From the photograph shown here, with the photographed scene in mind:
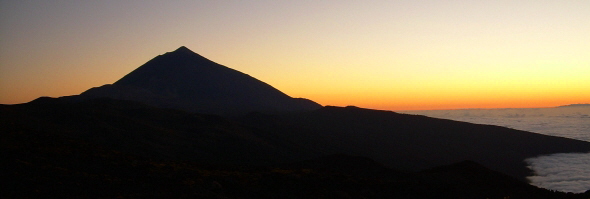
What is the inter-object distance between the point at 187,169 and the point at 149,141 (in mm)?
24647

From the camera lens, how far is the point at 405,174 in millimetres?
34344

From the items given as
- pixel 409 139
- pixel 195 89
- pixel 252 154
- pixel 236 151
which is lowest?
pixel 252 154

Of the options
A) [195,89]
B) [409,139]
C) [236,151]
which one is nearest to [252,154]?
[236,151]

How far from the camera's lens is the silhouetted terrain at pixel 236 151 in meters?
20.5

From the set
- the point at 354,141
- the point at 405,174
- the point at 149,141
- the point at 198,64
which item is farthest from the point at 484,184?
the point at 198,64

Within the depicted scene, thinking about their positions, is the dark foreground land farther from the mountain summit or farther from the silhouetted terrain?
the mountain summit

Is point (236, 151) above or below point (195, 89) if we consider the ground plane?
below

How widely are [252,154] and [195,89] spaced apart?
87.3m

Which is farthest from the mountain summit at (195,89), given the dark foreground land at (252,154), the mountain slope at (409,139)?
the dark foreground land at (252,154)

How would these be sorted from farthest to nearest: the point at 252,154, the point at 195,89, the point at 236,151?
1. the point at 195,89
2. the point at 252,154
3. the point at 236,151

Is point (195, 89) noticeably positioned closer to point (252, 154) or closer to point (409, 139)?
point (409, 139)

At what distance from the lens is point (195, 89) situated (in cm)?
13725

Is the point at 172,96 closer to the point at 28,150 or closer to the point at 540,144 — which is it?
the point at 540,144

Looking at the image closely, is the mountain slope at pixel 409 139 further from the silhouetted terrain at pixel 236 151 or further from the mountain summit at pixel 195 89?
the mountain summit at pixel 195 89
